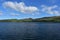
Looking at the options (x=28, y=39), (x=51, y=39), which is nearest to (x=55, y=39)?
(x=51, y=39)

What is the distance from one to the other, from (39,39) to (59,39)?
7.85 metres

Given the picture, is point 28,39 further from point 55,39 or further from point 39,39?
point 55,39

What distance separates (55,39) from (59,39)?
1623mm

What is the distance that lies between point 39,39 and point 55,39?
6.26m

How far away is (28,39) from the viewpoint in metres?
50.4

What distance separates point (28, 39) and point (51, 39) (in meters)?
9.09

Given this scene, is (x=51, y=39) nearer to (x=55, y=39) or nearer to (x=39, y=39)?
(x=55, y=39)

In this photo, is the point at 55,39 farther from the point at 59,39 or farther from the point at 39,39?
the point at 39,39

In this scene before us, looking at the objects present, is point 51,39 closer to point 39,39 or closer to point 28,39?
point 39,39

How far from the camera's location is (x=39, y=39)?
50.1 m

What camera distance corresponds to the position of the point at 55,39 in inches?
1951

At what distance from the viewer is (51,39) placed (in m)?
49.8

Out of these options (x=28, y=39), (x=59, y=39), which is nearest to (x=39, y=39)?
(x=28, y=39)

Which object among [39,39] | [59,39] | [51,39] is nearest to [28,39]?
[39,39]
